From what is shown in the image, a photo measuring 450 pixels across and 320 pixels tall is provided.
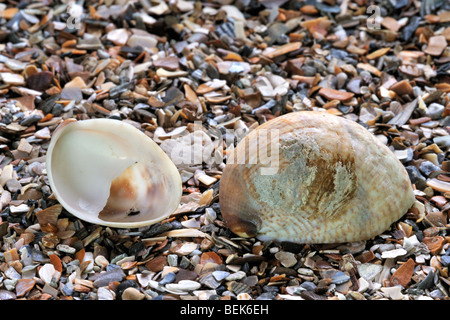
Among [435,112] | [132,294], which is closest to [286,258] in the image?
[132,294]

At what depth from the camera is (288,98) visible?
8.71ft

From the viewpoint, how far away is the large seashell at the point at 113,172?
6.69 ft

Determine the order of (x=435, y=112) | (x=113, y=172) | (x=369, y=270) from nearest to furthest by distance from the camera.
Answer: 1. (x=369, y=270)
2. (x=113, y=172)
3. (x=435, y=112)

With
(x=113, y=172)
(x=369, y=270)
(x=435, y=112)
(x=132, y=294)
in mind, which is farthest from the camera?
(x=435, y=112)

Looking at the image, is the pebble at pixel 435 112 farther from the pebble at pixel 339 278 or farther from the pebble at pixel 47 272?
the pebble at pixel 47 272

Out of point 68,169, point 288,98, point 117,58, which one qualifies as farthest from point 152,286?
→ point 117,58

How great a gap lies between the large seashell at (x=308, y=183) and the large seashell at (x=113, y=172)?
0.22 meters

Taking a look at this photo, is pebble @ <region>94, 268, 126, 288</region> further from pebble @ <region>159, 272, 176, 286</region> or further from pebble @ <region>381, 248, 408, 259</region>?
pebble @ <region>381, 248, 408, 259</region>

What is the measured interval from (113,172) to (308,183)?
2.17ft

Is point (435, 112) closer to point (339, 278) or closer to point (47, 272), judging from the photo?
point (339, 278)

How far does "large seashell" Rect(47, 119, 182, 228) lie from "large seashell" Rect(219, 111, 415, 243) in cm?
22

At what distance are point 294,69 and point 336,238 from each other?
3.52 feet

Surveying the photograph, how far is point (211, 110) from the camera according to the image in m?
2.59

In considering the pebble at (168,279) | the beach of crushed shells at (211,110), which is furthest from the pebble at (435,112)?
the pebble at (168,279)
